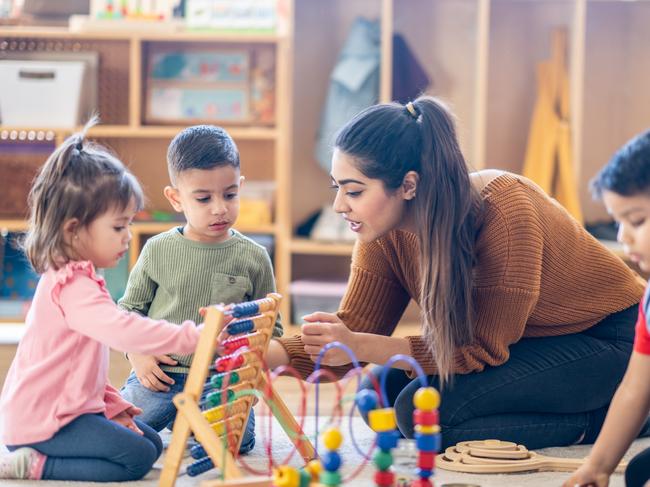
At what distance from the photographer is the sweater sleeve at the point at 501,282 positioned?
6.28ft

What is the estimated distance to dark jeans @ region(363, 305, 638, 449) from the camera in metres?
2.02

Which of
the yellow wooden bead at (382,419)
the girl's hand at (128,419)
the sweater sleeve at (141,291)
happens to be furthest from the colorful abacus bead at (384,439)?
the sweater sleeve at (141,291)

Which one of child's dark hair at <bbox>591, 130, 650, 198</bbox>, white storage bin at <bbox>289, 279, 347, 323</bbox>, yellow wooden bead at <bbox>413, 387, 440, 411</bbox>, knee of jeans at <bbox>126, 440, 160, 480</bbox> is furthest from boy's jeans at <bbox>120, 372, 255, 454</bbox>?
white storage bin at <bbox>289, 279, 347, 323</bbox>

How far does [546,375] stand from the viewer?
6.69 feet

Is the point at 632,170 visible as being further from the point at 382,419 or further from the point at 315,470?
the point at 315,470

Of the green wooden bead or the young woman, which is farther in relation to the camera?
the young woman

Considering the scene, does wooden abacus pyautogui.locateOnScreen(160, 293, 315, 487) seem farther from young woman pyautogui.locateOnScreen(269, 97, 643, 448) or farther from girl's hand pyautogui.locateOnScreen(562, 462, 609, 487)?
girl's hand pyautogui.locateOnScreen(562, 462, 609, 487)

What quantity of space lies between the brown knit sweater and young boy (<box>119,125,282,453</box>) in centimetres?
18

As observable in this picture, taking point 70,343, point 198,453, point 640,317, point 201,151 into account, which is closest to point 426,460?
point 640,317

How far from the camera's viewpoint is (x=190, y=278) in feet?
6.71

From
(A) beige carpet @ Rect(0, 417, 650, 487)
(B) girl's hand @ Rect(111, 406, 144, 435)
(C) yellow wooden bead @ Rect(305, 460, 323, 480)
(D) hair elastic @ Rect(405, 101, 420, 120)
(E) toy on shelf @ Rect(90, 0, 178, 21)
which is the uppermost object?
(E) toy on shelf @ Rect(90, 0, 178, 21)

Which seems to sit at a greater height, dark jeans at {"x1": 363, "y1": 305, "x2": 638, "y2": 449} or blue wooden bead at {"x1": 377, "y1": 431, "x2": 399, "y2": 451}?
blue wooden bead at {"x1": 377, "y1": 431, "x2": 399, "y2": 451}

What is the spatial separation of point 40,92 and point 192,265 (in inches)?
69.0

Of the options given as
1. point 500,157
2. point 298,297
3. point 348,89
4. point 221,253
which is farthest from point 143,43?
point 221,253
